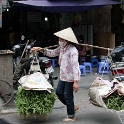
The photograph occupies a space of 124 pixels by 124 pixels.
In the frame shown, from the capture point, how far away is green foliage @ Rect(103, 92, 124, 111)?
5.90 meters

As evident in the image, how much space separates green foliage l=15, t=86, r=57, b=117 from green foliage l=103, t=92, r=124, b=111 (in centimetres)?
98

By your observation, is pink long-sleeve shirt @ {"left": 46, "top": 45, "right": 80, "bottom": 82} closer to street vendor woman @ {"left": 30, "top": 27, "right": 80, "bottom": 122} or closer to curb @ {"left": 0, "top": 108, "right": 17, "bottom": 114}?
street vendor woman @ {"left": 30, "top": 27, "right": 80, "bottom": 122}

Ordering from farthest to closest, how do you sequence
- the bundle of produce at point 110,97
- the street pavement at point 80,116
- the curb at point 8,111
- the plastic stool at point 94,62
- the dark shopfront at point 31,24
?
the dark shopfront at point 31,24 < the plastic stool at point 94,62 < the curb at point 8,111 < the street pavement at point 80,116 < the bundle of produce at point 110,97

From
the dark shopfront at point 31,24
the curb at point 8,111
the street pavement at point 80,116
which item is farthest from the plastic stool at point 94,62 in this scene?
the curb at point 8,111

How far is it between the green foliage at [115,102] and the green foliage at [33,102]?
0.98 meters

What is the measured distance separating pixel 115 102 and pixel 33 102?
1397 mm

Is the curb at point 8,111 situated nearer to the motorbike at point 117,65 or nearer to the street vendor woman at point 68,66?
the street vendor woman at point 68,66

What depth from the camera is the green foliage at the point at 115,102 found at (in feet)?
19.4

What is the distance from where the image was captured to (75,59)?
19.6 feet

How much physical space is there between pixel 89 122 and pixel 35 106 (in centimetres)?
104

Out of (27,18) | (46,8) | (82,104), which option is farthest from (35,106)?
(27,18)

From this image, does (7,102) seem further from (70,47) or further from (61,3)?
(61,3)

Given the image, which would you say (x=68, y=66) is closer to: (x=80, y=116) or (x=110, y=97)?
(x=110, y=97)

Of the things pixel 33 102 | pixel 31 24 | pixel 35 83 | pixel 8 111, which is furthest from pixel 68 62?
pixel 31 24
